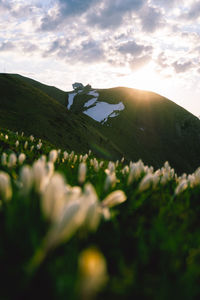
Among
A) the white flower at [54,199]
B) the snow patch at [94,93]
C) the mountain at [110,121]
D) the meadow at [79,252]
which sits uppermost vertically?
the snow patch at [94,93]

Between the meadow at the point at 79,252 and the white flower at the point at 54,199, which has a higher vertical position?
the white flower at the point at 54,199

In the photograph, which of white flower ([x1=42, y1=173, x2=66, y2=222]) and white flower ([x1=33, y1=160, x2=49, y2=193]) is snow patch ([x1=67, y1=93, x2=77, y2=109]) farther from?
white flower ([x1=42, y1=173, x2=66, y2=222])

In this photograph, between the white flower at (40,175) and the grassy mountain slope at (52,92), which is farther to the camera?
the grassy mountain slope at (52,92)

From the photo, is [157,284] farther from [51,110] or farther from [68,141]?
[51,110]

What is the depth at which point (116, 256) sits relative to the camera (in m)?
2.27

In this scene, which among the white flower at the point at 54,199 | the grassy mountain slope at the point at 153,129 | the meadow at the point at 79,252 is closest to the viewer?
the meadow at the point at 79,252

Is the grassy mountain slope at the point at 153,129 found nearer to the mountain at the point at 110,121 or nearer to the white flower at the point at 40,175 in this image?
the mountain at the point at 110,121

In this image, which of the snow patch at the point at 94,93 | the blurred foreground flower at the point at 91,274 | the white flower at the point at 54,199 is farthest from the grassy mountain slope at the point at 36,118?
the snow patch at the point at 94,93

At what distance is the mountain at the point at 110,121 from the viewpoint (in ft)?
144

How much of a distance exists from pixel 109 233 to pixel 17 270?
3.80 ft

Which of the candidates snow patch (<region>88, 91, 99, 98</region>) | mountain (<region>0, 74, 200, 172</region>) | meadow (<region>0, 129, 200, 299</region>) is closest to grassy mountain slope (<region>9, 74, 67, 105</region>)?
mountain (<region>0, 74, 200, 172</region>)

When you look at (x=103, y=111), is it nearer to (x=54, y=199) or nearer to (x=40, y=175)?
(x=40, y=175)

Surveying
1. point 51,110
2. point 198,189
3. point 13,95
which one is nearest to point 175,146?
point 51,110

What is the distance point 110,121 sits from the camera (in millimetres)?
90875
